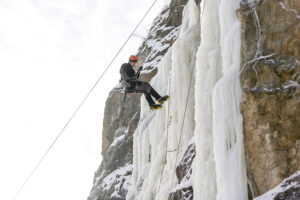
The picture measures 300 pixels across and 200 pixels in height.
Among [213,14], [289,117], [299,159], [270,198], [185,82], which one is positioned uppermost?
[213,14]

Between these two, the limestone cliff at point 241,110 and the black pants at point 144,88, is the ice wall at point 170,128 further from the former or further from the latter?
the black pants at point 144,88

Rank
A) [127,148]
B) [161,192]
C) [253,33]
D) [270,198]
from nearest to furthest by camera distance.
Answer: [270,198]
[253,33]
[161,192]
[127,148]

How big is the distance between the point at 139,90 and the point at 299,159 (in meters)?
4.04

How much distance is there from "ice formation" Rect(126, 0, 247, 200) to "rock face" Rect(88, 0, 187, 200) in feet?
10.5

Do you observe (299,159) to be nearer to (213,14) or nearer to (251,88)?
(251,88)

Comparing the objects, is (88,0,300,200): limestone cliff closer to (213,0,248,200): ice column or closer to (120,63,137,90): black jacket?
(213,0,248,200): ice column

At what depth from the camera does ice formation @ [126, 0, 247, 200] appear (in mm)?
5559

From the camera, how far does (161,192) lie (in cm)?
789

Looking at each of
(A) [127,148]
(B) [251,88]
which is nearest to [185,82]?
(B) [251,88]

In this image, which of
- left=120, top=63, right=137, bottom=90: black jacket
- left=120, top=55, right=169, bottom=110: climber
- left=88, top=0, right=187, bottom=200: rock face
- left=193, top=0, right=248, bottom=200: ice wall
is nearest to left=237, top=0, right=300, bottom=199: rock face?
left=193, top=0, right=248, bottom=200: ice wall

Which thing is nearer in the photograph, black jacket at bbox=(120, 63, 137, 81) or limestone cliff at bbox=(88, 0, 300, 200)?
limestone cliff at bbox=(88, 0, 300, 200)

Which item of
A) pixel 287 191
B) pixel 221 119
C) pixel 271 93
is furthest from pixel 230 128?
pixel 287 191

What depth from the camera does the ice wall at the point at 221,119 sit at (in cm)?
539

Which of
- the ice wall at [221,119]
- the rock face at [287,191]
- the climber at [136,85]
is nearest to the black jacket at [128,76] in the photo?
the climber at [136,85]
